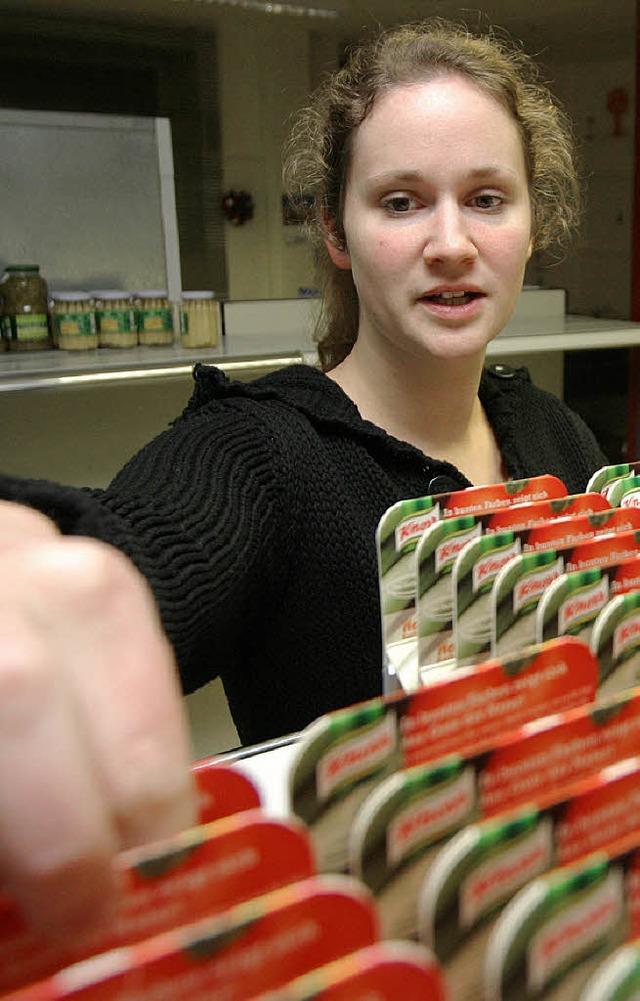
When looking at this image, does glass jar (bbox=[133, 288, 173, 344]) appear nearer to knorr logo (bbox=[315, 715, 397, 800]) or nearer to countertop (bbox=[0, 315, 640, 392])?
countertop (bbox=[0, 315, 640, 392])

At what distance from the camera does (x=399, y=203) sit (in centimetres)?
99

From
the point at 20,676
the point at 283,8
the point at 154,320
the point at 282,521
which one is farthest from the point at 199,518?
the point at 283,8

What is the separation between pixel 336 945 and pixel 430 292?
2.53 feet

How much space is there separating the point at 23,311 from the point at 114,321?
265 mm

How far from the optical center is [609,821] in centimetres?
41

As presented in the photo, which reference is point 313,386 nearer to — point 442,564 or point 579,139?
point 442,564

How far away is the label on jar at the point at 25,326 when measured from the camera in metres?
2.45

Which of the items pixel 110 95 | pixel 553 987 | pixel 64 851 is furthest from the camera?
pixel 110 95

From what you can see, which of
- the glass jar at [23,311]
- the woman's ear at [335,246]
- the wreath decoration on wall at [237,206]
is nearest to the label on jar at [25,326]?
the glass jar at [23,311]

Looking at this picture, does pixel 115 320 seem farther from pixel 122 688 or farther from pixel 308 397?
pixel 122 688

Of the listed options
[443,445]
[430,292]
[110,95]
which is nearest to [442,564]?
[430,292]

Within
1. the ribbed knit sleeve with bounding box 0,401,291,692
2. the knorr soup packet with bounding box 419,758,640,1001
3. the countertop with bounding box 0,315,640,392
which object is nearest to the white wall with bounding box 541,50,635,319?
the countertop with bounding box 0,315,640,392

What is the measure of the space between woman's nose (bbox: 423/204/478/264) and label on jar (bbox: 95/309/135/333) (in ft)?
5.37

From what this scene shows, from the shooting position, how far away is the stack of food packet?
0.32 m
